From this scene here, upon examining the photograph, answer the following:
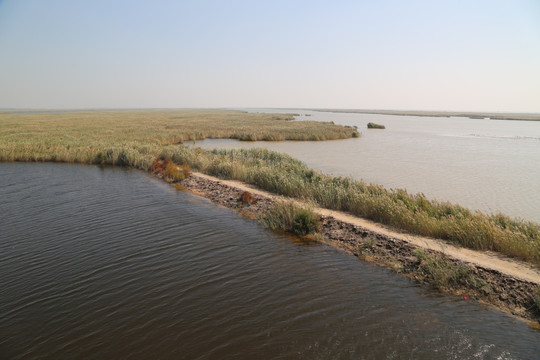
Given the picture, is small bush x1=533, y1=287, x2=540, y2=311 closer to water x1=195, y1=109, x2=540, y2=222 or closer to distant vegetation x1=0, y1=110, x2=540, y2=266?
distant vegetation x1=0, y1=110, x2=540, y2=266

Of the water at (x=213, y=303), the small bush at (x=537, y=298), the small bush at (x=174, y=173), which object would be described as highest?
the small bush at (x=174, y=173)

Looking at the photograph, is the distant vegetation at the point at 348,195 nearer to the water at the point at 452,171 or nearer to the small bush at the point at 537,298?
the small bush at the point at 537,298

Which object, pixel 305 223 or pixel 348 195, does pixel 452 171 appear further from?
pixel 305 223

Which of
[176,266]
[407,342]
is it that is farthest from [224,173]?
[407,342]

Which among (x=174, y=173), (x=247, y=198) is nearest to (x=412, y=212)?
(x=247, y=198)

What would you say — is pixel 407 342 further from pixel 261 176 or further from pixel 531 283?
pixel 261 176

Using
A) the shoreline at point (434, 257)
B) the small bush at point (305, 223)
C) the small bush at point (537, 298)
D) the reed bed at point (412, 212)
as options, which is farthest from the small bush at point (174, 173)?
the small bush at point (537, 298)
